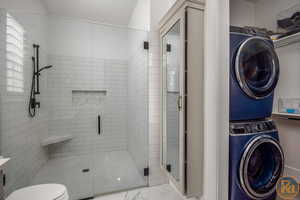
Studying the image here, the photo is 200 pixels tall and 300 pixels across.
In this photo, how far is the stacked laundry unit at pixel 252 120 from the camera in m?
1.24

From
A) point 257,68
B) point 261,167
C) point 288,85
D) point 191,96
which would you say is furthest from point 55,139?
point 288,85

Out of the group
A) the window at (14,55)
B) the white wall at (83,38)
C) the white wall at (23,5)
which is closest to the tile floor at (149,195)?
the window at (14,55)

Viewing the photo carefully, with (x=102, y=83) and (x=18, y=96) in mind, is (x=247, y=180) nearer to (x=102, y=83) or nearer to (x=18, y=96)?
(x=102, y=83)

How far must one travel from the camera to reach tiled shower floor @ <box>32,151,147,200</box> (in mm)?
1817

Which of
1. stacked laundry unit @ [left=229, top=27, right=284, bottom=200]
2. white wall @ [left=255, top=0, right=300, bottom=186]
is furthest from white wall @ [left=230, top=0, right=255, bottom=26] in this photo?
stacked laundry unit @ [left=229, top=27, right=284, bottom=200]

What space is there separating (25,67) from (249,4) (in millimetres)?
3193

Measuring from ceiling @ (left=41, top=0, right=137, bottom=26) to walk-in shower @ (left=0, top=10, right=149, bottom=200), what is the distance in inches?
Answer: 22.5

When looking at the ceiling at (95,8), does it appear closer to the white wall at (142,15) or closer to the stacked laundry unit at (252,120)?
the white wall at (142,15)

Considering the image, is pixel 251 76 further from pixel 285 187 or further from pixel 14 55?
pixel 14 55

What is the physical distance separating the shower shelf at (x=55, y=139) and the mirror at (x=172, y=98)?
1.62m

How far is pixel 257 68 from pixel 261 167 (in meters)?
1.00

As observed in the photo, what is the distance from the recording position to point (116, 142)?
2.54 m

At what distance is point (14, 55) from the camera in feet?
5.44

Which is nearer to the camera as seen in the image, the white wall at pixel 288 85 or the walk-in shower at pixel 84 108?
the white wall at pixel 288 85
